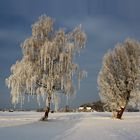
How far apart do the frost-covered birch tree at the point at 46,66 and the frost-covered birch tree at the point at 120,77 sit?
36.6ft

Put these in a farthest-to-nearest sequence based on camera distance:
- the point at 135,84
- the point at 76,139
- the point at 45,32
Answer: the point at 135,84
the point at 45,32
the point at 76,139

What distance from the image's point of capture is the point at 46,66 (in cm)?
4028

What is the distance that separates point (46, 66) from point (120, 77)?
14407mm

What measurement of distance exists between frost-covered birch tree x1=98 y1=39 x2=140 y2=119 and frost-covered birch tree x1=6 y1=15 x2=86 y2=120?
11141mm

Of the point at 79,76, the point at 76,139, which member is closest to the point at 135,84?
the point at 79,76

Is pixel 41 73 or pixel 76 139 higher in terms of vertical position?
pixel 41 73

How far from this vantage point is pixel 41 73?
4050cm

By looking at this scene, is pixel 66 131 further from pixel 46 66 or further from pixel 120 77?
pixel 120 77

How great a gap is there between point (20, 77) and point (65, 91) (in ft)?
16.1

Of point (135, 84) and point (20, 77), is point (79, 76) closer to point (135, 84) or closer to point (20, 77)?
point (20, 77)

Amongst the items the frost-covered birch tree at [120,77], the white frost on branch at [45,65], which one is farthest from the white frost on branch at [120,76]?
the white frost on branch at [45,65]

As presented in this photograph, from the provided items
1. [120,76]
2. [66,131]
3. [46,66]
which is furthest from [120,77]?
[66,131]

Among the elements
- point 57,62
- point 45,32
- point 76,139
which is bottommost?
point 76,139

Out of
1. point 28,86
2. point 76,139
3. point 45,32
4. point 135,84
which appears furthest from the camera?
point 135,84
